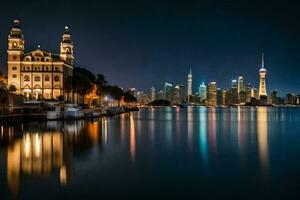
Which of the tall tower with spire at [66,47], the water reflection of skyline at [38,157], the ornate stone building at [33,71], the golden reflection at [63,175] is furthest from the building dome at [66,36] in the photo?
the golden reflection at [63,175]

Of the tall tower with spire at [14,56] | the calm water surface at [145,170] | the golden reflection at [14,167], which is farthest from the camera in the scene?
the tall tower with spire at [14,56]

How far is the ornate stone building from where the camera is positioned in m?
113

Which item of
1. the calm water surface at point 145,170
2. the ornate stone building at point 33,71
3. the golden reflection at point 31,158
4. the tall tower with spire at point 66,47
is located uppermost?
the tall tower with spire at point 66,47

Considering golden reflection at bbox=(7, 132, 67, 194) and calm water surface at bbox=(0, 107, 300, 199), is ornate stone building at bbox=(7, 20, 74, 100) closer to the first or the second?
golden reflection at bbox=(7, 132, 67, 194)

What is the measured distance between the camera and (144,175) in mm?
25094

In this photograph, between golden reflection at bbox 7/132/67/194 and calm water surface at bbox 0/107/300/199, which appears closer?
calm water surface at bbox 0/107/300/199

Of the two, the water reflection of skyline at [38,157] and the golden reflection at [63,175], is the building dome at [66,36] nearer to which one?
the water reflection of skyline at [38,157]

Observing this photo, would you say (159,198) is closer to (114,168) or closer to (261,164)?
(114,168)

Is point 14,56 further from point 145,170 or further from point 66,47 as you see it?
point 145,170

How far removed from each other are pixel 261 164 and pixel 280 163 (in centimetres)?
180

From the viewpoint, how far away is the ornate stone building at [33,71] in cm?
11325

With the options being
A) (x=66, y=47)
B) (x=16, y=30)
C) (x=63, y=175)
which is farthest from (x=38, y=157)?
(x=66, y=47)

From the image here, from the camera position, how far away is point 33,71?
114438mm

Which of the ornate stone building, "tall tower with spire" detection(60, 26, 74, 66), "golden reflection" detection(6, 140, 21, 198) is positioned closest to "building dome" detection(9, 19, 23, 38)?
the ornate stone building
